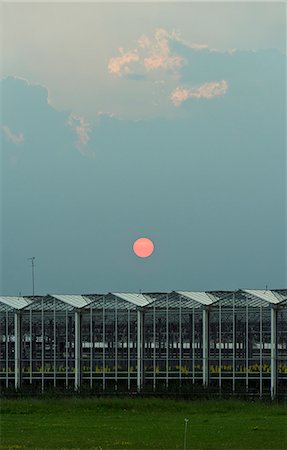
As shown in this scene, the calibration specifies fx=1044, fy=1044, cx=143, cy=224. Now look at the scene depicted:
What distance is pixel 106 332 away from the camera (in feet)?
182

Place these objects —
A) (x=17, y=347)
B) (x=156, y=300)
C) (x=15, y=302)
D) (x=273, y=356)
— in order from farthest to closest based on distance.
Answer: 1. (x=15, y=302)
2. (x=17, y=347)
3. (x=156, y=300)
4. (x=273, y=356)

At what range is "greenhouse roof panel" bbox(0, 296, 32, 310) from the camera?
5366cm

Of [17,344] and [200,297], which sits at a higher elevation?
[200,297]

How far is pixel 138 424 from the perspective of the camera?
37.8 metres

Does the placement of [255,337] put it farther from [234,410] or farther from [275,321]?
[234,410]

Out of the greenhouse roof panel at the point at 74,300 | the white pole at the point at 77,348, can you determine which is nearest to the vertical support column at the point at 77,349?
the white pole at the point at 77,348

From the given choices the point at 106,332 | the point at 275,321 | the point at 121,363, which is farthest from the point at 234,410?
the point at 106,332

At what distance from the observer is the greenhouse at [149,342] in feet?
161

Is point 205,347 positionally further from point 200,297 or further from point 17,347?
point 17,347

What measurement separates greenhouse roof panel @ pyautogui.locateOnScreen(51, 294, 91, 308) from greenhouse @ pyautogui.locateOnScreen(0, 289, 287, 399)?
0.06 m

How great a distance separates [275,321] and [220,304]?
3121 mm

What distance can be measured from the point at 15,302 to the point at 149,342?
7.35 meters

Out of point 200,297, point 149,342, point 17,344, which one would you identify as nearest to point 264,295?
point 200,297

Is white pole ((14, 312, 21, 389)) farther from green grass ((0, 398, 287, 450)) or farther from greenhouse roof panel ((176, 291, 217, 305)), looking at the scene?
greenhouse roof panel ((176, 291, 217, 305))
